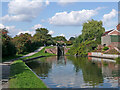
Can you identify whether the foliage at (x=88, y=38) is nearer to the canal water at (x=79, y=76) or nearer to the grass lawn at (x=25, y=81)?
the canal water at (x=79, y=76)

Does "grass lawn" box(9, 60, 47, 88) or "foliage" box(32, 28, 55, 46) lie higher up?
"foliage" box(32, 28, 55, 46)

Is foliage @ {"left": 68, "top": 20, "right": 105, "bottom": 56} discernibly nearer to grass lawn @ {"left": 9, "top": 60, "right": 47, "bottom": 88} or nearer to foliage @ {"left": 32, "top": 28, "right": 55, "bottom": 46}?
foliage @ {"left": 32, "top": 28, "right": 55, "bottom": 46}

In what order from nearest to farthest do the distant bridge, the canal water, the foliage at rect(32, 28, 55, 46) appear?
the canal water
the distant bridge
the foliage at rect(32, 28, 55, 46)

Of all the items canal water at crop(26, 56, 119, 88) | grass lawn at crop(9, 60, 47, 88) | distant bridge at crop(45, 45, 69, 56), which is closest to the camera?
grass lawn at crop(9, 60, 47, 88)

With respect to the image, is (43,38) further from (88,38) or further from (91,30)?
(88,38)

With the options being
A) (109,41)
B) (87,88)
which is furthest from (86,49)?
(87,88)

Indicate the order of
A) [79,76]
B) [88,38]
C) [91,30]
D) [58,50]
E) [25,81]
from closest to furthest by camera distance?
[25,81] → [79,76] → [88,38] → [91,30] → [58,50]

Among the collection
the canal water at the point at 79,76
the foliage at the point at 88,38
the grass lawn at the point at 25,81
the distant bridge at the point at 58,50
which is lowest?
the canal water at the point at 79,76

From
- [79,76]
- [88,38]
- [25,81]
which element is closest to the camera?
[25,81]

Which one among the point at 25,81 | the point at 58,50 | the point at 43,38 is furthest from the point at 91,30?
the point at 25,81

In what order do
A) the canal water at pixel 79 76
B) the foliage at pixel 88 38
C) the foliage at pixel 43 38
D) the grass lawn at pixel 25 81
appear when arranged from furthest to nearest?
the foliage at pixel 43 38 → the foliage at pixel 88 38 → the canal water at pixel 79 76 → the grass lawn at pixel 25 81

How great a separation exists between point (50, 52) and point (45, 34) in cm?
2573

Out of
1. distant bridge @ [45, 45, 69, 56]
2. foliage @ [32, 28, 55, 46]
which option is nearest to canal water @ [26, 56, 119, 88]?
distant bridge @ [45, 45, 69, 56]

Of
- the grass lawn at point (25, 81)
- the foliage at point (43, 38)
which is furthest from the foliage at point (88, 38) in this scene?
the grass lawn at point (25, 81)
